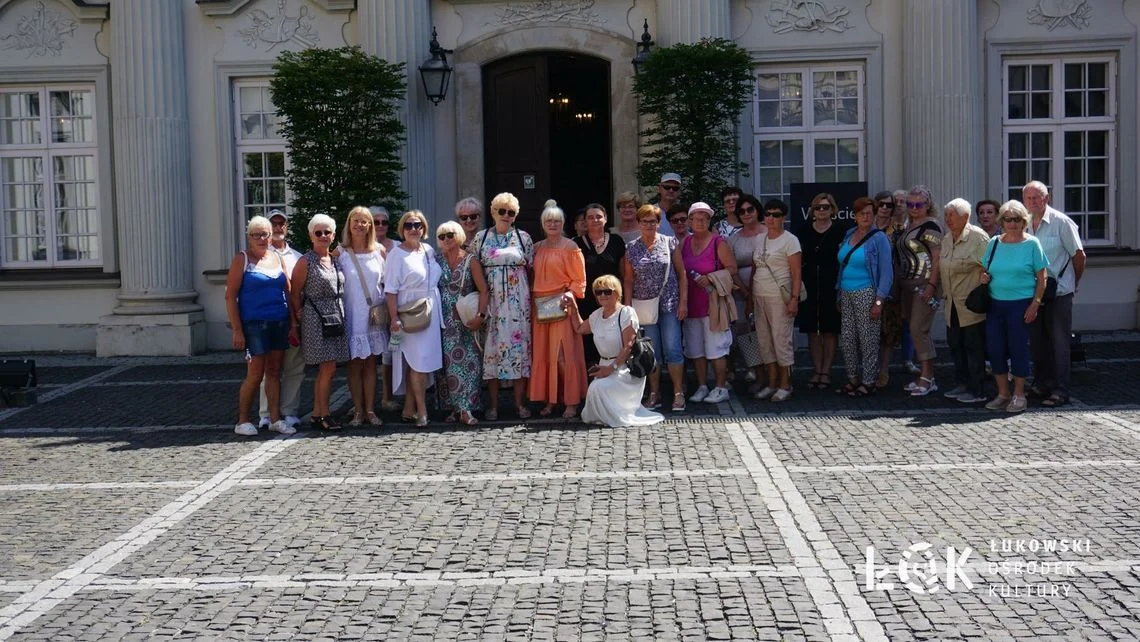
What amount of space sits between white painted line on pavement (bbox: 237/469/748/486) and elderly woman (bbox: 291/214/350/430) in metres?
1.90

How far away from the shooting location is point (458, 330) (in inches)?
421

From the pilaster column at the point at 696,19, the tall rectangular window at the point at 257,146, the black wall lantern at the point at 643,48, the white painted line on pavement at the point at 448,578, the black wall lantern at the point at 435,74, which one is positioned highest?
the pilaster column at the point at 696,19

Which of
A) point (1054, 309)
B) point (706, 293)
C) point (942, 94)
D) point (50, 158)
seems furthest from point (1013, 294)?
point (50, 158)

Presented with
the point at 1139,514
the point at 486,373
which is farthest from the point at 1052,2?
the point at 1139,514

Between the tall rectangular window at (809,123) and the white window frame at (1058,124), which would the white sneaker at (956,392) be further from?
the white window frame at (1058,124)

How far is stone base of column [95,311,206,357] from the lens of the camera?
15.6 metres

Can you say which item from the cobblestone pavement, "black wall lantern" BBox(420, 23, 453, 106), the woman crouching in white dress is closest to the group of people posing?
the woman crouching in white dress

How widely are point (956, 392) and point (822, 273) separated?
1.46 m

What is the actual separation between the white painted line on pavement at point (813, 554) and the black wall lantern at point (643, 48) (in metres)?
6.90

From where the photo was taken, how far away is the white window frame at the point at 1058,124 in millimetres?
15602

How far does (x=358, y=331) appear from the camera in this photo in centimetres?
1052

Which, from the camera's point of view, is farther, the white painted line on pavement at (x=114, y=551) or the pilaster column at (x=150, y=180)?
the pilaster column at (x=150, y=180)

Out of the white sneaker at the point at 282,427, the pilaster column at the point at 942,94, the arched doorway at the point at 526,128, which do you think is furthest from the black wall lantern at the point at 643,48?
the white sneaker at the point at 282,427

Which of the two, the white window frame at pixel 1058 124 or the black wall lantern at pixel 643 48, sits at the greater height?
the black wall lantern at pixel 643 48
